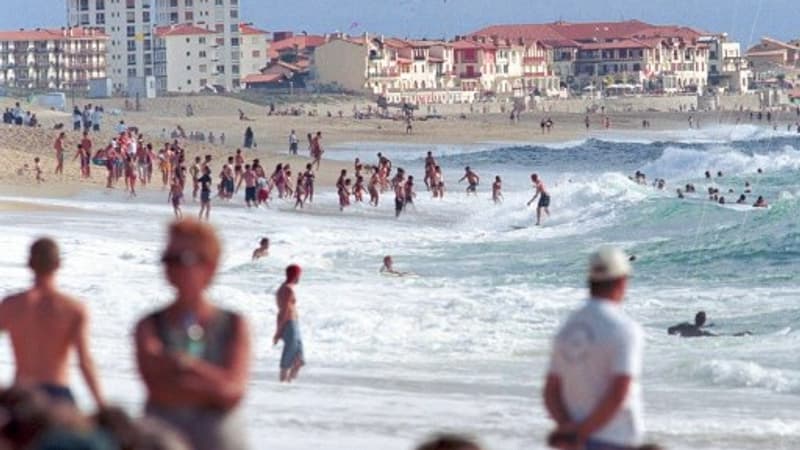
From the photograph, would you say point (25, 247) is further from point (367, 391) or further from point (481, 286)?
point (367, 391)

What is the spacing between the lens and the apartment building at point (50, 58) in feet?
442

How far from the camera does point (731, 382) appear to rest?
15.9m

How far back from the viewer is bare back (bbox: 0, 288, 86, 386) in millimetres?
7301

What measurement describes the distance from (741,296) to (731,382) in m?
8.08

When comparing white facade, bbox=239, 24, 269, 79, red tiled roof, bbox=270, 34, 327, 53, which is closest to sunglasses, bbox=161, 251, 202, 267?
white facade, bbox=239, 24, 269, 79

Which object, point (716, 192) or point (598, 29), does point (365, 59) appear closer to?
point (598, 29)

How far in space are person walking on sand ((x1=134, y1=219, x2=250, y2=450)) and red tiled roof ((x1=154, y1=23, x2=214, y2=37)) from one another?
126743 millimetres

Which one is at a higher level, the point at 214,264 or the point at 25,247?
the point at 214,264

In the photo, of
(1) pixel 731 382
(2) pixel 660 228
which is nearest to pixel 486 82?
(2) pixel 660 228

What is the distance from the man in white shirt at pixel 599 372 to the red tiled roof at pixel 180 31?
4964 inches

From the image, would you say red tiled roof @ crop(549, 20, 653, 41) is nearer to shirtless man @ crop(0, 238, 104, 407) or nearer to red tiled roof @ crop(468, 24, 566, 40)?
red tiled roof @ crop(468, 24, 566, 40)

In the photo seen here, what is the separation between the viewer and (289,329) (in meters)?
14.2

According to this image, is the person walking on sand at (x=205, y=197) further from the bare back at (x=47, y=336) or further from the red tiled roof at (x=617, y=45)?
the red tiled roof at (x=617, y=45)

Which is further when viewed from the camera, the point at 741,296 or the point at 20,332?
the point at 741,296
